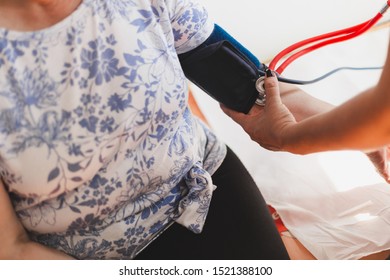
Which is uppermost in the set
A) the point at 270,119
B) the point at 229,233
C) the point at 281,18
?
the point at 281,18

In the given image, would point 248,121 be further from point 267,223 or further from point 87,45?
point 87,45

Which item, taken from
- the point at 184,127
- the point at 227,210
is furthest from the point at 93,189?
the point at 227,210

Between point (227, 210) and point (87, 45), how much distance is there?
0.48m

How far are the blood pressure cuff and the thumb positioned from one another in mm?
31

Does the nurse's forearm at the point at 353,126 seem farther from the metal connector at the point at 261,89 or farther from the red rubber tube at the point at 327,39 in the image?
the red rubber tube at the point at 327,39

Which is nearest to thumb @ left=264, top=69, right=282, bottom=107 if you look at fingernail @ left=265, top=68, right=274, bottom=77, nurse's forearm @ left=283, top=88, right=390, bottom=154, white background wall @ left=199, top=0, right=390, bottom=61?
fingernail @ left=265, top=68, right=274, bottom=77

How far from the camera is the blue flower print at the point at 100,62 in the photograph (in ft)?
2.02

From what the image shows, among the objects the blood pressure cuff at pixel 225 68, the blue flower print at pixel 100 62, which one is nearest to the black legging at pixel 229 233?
the blood pressure cuff at pixel 225 68

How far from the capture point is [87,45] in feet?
2.02

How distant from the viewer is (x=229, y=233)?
2.73ft

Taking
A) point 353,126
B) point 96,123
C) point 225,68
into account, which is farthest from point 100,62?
point 353,126

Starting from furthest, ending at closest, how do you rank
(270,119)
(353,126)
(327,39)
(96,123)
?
(327,39)
(270,119)
(96,123)
(353,126)

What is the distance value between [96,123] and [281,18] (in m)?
0.72

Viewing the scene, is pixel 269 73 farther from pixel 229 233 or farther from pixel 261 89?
pixel 229 233
